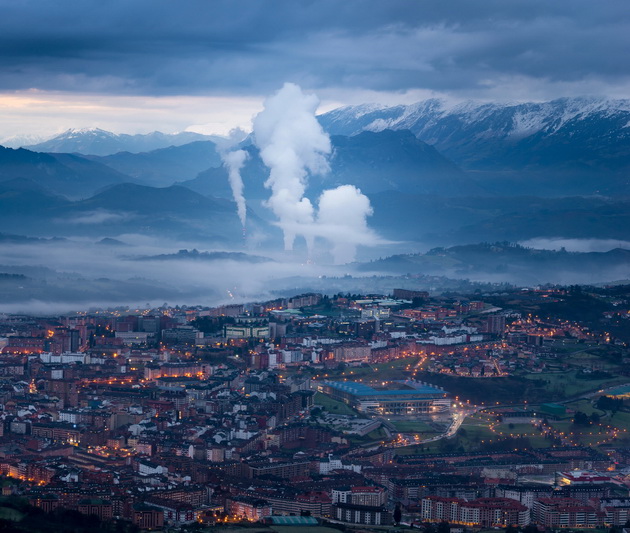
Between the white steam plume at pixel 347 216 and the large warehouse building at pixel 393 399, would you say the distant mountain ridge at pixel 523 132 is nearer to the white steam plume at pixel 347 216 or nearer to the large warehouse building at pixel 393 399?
the white steam plume at pixel 347 216

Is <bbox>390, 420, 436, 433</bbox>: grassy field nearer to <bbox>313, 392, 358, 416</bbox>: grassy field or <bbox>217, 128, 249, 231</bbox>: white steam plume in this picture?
<bbox>313, 392, 358, 416</bbox>: grassy field

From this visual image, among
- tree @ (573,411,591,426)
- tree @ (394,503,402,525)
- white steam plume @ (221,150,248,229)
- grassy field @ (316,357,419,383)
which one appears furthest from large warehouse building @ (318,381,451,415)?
white steam plume @ (221,150,248,229)

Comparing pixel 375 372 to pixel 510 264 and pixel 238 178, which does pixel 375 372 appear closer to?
pixel 510 264

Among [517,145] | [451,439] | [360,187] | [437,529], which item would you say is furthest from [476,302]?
[517,145]

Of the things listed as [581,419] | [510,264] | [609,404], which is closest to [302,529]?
[581,419]

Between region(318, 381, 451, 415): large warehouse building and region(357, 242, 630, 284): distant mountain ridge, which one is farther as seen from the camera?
region(357, 242, 630, 284): distant mountain ridge

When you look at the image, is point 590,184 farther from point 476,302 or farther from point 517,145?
point 476,302
